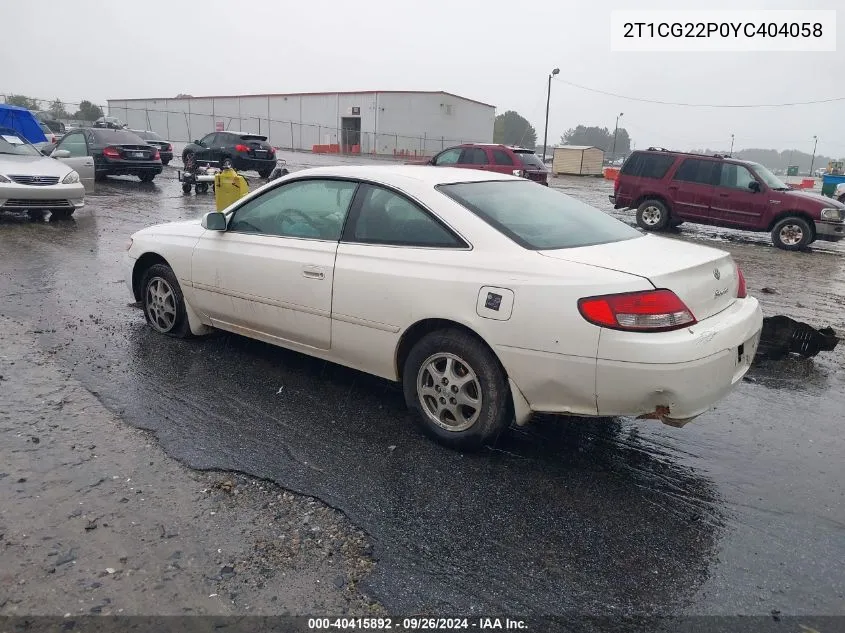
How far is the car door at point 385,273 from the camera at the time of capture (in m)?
3.69

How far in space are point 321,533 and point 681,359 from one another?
1849mm

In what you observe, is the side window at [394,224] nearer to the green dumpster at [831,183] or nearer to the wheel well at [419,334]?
the wheel well at [419,334]

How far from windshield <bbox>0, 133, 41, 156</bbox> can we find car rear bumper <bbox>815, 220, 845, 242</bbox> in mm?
14986

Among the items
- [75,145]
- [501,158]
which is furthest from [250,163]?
[501,158]

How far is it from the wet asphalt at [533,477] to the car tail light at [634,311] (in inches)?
35.4

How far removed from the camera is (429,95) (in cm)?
5484

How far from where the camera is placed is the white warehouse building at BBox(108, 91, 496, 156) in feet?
178

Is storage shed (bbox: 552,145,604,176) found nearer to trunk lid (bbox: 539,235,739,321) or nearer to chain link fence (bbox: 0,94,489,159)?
chain link fence (bbox: 0,94,489,159)

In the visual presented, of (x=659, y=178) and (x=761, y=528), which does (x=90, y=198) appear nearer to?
(x=659, y=178)

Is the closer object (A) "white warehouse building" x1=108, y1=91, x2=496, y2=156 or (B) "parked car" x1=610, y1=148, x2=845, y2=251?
(B) "parked car" x1=610, y1=148, x2=845, y2=251

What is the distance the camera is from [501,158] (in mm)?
17344

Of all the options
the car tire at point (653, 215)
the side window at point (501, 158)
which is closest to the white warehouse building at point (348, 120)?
the side window at point (501, 158)

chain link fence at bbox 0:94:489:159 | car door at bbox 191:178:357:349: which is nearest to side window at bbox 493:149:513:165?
car door at bbox 191:178:357:349

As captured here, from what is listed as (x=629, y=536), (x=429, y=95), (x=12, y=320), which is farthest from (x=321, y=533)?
(x=429, y=95)
